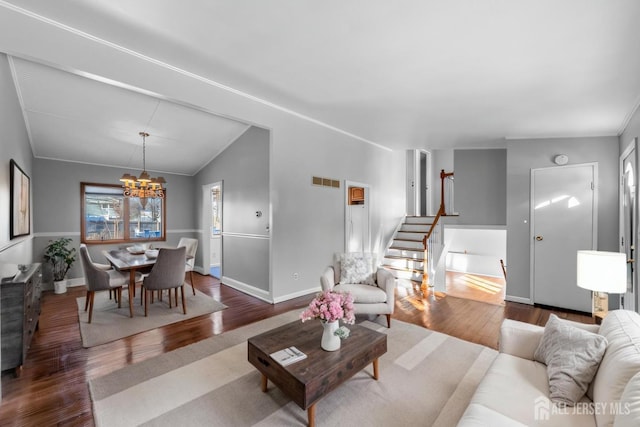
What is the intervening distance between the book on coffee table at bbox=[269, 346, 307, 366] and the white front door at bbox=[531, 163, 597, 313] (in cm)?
437

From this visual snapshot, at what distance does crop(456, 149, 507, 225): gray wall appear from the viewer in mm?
5555

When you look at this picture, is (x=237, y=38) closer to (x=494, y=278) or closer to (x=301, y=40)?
(x=301, y=40)

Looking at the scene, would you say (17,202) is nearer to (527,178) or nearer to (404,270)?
(404,270)

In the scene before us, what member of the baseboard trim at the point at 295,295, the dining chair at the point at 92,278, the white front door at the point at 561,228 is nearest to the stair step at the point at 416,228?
the white front door at the point at 561,228

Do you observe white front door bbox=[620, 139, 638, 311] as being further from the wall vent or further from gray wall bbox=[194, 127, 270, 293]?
gray wall bbox=[194, 127, 270, 293]

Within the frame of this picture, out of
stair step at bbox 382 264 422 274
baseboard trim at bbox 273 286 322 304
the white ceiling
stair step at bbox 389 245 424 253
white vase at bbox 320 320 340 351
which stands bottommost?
baseboard trim at bbox 273 286 322 304

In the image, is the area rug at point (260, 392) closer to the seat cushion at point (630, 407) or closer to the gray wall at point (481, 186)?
the seat cushion at point (630, 407)

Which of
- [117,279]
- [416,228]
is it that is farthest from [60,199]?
[416,228]

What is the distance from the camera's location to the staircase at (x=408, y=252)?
5.75 m

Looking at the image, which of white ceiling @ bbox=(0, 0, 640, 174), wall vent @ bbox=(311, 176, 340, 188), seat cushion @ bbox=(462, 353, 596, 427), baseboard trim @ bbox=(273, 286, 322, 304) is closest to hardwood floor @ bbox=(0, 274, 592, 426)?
baseboard trim @ bbox=(273, 286, 322, 304)

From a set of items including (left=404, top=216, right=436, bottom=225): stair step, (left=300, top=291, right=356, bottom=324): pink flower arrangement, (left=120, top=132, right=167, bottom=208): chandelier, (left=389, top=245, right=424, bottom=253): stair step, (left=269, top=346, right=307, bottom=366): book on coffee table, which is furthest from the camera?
(left=404, top=216, right=436, bottom=225): stair step

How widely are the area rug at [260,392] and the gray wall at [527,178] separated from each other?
2392mm

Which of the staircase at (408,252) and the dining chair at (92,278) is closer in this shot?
the dining chair at (92,278)

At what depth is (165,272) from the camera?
376 centimetres
